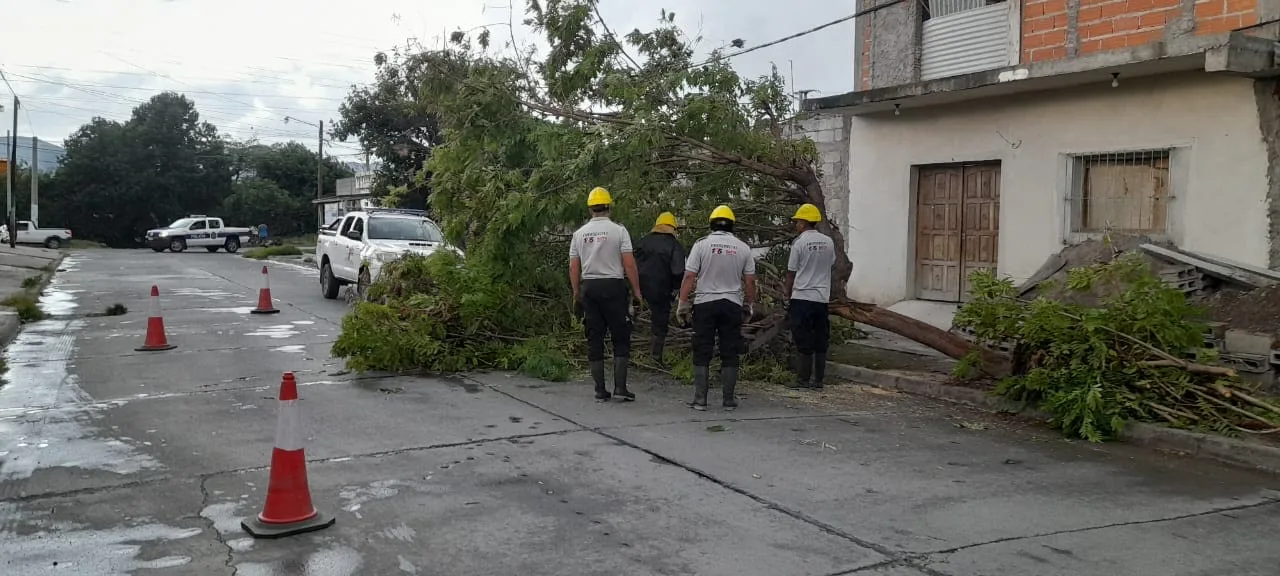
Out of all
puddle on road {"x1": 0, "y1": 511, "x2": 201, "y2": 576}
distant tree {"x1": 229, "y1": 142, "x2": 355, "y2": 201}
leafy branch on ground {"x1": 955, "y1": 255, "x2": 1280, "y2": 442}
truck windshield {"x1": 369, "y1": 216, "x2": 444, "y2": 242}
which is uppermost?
distant tree {"x1": 229, "y1": 142, "x2": 355, "y2": 201}

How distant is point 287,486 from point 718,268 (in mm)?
4338

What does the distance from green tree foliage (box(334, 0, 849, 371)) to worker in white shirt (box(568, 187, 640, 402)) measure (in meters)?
1.10

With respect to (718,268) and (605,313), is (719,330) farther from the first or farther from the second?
(605,313)

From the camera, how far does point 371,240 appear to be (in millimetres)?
16734

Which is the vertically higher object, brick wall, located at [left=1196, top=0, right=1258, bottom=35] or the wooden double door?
brick wall, located at [left=1196, top=0, right=1258, bottom=35]

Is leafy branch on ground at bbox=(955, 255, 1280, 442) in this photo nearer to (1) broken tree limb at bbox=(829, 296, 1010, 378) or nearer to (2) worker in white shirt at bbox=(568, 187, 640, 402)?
(1) broken tree limb at bbox=(829, 296, 1010, 378)

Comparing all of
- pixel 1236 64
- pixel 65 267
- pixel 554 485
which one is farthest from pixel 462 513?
pixel 65 267

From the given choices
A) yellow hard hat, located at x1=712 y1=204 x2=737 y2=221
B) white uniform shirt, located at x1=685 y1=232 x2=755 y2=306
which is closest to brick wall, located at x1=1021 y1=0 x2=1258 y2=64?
yellow hard hat, located at x1=712 y1=204 x2=737 y2=221

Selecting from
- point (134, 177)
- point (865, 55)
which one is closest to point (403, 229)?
point (865, 55)

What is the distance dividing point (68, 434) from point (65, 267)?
27.6 meters

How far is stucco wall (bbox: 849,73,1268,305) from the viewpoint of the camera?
32.2 ft

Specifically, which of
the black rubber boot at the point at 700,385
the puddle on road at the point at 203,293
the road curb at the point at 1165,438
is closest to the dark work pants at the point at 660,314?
the black rubber boot at the point at 700,385

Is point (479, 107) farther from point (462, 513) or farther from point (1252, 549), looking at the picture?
point (1252, 549)

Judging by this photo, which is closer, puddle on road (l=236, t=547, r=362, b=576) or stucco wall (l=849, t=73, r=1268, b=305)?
puddle on road (l=236, t=547, r=362, b=576)
